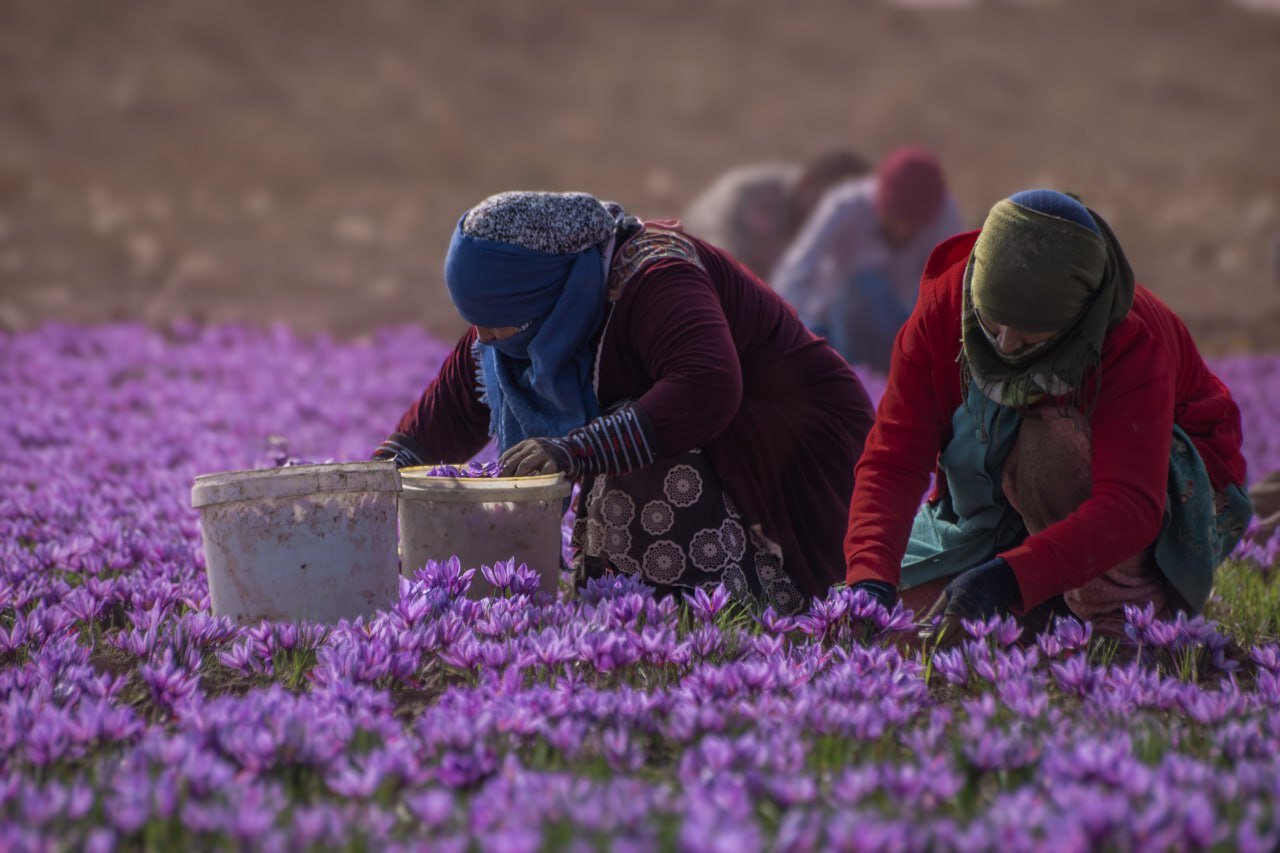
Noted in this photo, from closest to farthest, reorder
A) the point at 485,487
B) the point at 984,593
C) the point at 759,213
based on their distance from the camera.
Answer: the point at 984,593 < the point at 485,487 < the point at 759,213

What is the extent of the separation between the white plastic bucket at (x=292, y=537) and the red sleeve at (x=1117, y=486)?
1.59 metres

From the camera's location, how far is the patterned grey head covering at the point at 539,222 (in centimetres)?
395

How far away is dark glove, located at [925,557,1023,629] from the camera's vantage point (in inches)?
129

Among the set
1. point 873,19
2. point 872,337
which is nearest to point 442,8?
point 873,19

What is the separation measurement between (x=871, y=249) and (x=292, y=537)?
6.11 meters

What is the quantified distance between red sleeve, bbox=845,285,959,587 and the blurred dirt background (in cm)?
1012

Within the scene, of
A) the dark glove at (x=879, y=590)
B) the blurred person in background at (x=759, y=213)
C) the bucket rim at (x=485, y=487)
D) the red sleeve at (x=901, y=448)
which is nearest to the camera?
the dark glove at (x=879, y=590)

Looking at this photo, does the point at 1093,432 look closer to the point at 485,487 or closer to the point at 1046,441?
the point at 1046,441

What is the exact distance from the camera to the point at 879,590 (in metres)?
3.48

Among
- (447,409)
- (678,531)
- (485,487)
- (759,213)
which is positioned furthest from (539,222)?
(759,213)

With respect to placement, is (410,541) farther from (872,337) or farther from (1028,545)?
(872,337)

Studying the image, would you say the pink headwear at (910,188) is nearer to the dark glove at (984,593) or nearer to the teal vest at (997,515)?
the teal vest at (997,515)

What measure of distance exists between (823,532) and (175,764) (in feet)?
7.64

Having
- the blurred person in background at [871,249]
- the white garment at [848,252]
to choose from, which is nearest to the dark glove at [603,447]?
the blurred person in background at [871,249]
